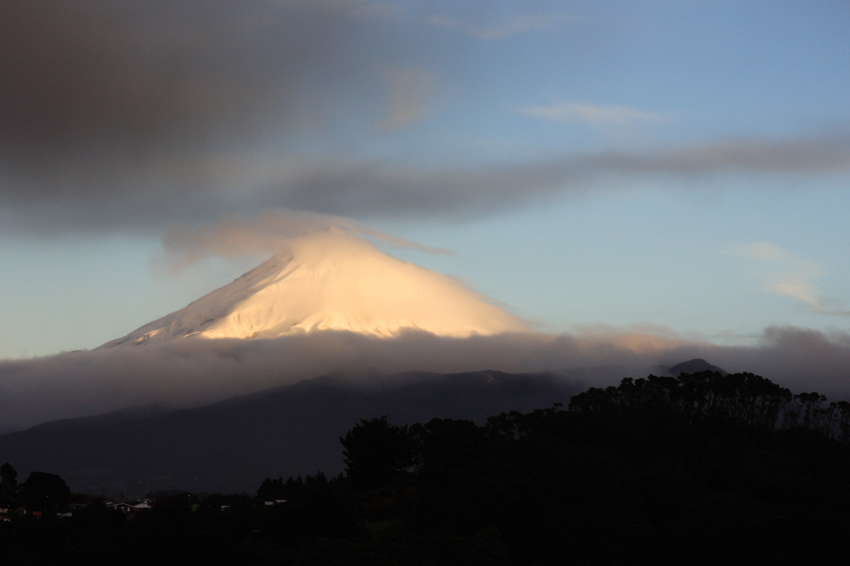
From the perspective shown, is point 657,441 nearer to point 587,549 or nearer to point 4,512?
point 587,549

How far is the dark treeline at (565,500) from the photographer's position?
50.5 metres

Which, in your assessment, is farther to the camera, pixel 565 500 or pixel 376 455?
pixel 376 455

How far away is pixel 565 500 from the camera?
58.5 m

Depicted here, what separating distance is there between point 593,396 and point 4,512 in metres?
53.9

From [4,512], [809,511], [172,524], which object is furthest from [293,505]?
[4,512]

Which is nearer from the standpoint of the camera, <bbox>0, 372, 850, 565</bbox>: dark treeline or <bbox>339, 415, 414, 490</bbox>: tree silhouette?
<bbox>0, 372, 850, 565</bbox>: dark treeline

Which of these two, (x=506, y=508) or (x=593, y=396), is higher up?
(x=593, y=396)

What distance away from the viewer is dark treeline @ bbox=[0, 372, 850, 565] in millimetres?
50531

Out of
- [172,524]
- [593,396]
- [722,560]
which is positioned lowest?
[722,560]

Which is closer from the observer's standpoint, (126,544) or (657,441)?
(126,544)

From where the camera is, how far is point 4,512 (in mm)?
85000

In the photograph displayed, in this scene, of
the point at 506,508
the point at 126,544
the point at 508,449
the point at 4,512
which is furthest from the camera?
the point at 4,512

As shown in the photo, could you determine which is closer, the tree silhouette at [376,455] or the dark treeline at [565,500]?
the dark treeline at [565,500]

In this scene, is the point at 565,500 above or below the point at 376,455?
below
